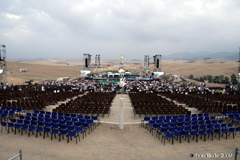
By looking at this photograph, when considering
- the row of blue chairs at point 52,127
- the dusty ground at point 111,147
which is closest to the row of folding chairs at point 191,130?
the dusty ground at point 111,147

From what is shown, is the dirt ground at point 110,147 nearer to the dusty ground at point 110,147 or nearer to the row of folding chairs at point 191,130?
the dusty ground at point 110,147

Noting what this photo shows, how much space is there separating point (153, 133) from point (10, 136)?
8.72 meters

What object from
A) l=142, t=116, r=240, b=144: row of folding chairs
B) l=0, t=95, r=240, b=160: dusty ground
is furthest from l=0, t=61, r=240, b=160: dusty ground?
l=142, t=116, r=240, b=144: row of folding chairs

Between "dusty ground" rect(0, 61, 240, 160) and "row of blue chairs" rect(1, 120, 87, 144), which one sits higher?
"row of blue chairs" rect(1, 120, 87, 144)

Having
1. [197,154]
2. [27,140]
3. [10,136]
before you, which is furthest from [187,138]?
[10,136]

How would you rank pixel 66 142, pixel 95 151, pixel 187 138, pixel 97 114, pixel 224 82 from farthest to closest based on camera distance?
1. pixel 224 82
2. pixel 97 114
3. pixel 187 138
4. pixel 66 142
5. pixel 95 151

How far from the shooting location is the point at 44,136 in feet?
28.1

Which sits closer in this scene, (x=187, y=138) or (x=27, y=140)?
(x=27, y=140)

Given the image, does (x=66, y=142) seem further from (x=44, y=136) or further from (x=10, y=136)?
(x=10, y=136)

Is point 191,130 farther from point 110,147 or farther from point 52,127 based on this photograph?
point 52,127

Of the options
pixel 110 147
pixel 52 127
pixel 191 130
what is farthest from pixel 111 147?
pixel 191 130

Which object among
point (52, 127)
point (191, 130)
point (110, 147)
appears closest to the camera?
point (110, 147)

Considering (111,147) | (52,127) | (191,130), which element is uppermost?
(52,127)

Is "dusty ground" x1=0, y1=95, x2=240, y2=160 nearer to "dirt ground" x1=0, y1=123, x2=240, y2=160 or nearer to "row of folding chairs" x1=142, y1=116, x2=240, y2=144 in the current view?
"dirt ground" x1=0, y1=123, x2=240, y2=160
